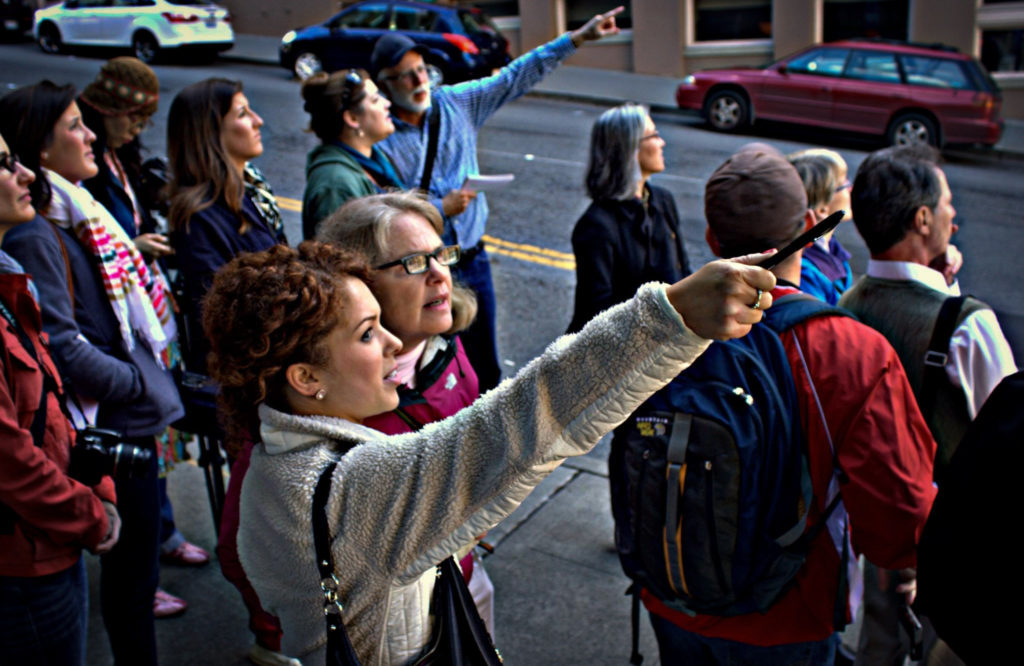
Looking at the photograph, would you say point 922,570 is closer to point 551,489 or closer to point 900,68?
point 551,489

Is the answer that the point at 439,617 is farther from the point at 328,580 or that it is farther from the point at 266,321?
the point at 266,321

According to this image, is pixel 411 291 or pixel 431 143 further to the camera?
pixel 431 143

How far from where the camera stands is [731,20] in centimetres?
1883

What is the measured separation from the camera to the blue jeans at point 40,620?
255 cm

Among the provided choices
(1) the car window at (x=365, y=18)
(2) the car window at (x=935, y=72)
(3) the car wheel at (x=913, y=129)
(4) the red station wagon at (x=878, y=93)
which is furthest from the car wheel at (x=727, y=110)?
(1) the car window at (x=365, y=18)

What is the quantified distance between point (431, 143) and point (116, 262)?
1782mm

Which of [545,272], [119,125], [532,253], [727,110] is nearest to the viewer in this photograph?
[119,125]

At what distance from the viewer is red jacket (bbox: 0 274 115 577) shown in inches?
95.7

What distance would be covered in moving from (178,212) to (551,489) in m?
2.28

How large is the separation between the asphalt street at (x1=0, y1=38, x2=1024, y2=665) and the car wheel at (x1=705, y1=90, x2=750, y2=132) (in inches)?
10.3

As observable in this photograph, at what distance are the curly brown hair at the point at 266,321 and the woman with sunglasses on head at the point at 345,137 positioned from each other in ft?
7.21

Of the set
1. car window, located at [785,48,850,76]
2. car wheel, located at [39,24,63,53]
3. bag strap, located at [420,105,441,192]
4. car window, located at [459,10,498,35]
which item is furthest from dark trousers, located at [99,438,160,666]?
car wheel, located at [39,24,63,53]

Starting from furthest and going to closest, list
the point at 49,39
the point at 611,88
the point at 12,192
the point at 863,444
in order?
the point at 49,39 < the point at 611,88 < the point at 12,192 < the point at 863,444

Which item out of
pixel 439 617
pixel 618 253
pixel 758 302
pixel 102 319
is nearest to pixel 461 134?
pixel 618 253
